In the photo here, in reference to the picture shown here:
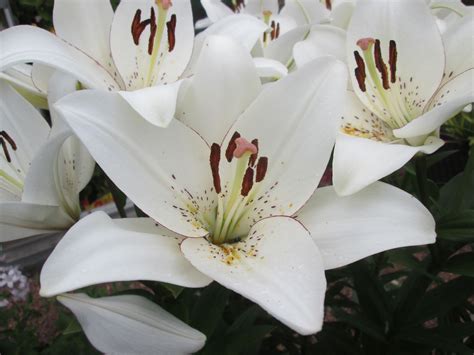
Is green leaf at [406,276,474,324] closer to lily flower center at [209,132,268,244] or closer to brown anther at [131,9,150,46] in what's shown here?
lily flower center at [209,132,268,244]

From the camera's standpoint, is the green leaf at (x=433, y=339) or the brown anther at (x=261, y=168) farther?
the green leaf at (x=433, y=339)

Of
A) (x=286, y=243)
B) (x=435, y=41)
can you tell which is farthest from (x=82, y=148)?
(x=435, y=41)

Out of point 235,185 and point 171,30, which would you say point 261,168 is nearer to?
point 235,185

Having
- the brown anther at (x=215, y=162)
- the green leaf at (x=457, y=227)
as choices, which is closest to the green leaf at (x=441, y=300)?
the green leaf at (x=457, y=227)

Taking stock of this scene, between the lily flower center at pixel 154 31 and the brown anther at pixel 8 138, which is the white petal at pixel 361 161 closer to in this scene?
the lily flower center at pixel 154 31

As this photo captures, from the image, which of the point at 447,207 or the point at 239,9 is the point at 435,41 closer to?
the point at 447,207

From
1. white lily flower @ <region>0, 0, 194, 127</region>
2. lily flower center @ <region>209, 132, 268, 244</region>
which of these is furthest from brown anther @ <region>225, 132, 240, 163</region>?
white lily flower @ <region>0, 0, 194, 127</region>
